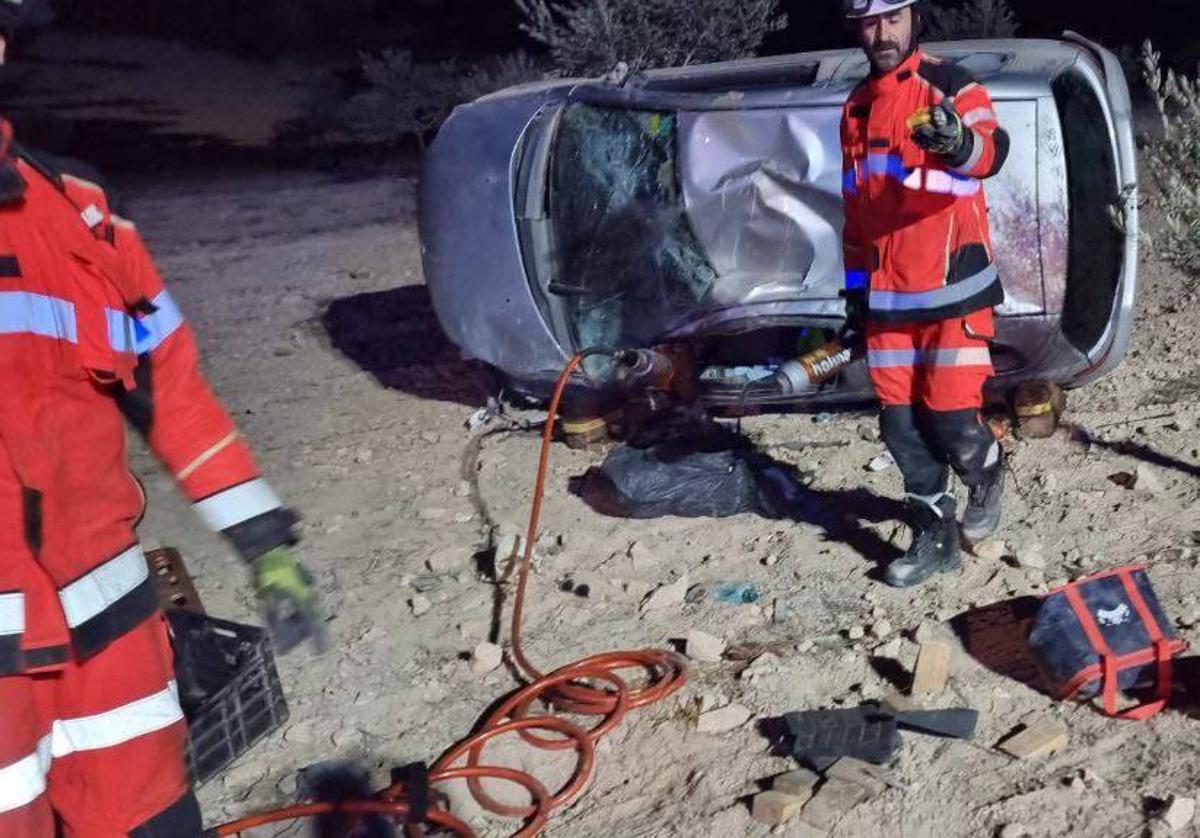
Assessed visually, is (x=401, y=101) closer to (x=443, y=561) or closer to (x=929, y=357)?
(x=443, y=561)

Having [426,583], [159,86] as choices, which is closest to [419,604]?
[426,583]

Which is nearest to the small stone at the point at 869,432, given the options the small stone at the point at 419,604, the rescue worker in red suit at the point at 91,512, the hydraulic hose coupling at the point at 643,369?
the hydraulic hose coupling at the point at 643,369

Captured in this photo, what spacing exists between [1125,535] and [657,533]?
166 centimetres

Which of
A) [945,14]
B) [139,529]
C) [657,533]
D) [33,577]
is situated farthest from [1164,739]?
[945,14]

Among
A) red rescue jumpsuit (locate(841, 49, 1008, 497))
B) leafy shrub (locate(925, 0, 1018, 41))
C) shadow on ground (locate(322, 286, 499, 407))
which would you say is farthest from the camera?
leafy shrub (locate(925, 0, 1018, 41))

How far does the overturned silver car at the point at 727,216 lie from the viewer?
5223 mm

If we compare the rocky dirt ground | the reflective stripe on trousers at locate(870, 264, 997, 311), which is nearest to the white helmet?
the reflective stripe on trousers at locate(870, 264, 997, 311)

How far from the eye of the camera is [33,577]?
2436 mm

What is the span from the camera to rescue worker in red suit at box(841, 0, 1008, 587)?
13.3 ft

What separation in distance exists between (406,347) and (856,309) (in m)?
3.83

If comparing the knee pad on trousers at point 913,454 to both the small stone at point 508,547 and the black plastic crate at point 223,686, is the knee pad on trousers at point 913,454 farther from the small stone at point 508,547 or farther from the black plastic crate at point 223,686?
the black plastic crate at point 223,686

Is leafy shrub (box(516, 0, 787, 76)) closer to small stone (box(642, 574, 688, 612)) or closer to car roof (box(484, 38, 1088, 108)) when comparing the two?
car roof (box(484, 38, 1088, 108))

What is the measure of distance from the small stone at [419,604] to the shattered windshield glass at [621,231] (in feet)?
5.44

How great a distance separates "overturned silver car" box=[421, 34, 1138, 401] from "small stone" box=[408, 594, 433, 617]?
159 centimetres
